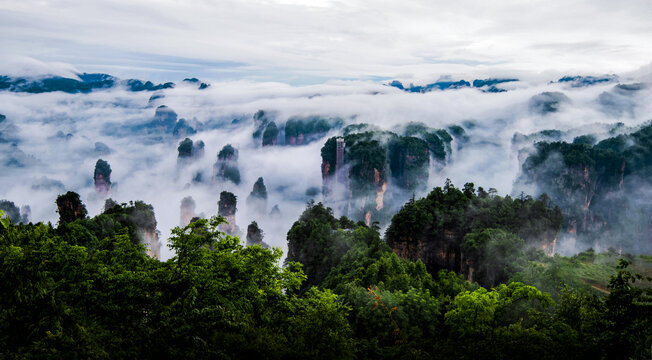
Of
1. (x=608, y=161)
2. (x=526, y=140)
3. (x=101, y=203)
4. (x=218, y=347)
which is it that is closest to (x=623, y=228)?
(x=608, y=161)

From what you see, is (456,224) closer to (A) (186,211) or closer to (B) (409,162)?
(B) (409,162)

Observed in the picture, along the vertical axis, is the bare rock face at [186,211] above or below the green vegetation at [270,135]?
below

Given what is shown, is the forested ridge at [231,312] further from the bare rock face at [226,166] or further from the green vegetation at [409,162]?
the bare rock face at [226,166]

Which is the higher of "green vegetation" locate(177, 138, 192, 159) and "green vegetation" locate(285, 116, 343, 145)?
"green vegetation" locate(285, 116, 343, 145)

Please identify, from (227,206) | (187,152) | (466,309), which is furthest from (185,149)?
(466,309)

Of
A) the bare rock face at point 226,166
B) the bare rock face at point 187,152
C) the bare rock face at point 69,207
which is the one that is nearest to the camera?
the bare rock face at point 69,207

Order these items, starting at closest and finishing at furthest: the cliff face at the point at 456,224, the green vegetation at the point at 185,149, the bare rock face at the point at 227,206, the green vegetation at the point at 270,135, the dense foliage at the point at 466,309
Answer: the dense foliage at the point at 466,309
the cliff face at the point at 456,224
the bare rock face at the point at 227,206
the green vegetation at the point at 185,149
the green vegetation at the point at 270,135

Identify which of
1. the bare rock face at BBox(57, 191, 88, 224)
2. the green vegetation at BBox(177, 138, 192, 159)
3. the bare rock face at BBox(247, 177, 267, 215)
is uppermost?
the bare rock face at BBox(57, 191, 88, 224)

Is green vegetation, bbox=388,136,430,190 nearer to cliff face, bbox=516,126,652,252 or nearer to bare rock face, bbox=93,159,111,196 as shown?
cliff face, bbox=516,126,652,252

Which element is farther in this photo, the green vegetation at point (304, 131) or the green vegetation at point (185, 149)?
the green vegetation at point (304, 131)

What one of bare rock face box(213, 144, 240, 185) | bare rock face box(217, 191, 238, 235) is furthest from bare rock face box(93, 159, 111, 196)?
bare rock face box(217, 191, 238, 235)

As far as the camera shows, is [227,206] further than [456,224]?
Yes

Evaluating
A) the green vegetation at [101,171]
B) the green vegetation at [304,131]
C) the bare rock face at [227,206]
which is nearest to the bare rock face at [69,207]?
the bare rock face at [227,206]
